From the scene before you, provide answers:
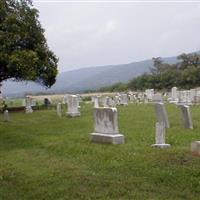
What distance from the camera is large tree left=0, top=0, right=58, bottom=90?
24938 millimetres

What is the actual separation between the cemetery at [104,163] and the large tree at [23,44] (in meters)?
6.47

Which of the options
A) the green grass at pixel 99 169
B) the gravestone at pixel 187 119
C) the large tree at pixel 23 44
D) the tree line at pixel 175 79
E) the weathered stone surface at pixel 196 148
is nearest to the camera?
the green grass at pixel 99 169

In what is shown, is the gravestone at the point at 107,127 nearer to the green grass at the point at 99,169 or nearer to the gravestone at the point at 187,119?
the green grass at the point at 99,169

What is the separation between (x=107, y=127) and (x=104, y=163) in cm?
402

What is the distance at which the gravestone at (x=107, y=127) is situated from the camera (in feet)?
50.9

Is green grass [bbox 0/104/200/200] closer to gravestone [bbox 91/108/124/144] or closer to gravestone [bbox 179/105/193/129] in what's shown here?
gravestone [bbox 91/108/124/144]

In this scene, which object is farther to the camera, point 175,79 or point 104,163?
point 175,79

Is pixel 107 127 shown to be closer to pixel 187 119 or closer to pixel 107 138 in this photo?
pixel 107 138

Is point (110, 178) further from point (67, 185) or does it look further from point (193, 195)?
Answer: point (193, 195)

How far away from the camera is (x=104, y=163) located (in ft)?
39.5

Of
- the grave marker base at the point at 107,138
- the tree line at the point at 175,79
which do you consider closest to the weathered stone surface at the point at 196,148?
the grave marker base at the point at 107,138

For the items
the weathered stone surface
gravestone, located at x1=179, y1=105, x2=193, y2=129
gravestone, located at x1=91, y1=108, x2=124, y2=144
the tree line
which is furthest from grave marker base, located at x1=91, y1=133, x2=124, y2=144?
the tree line

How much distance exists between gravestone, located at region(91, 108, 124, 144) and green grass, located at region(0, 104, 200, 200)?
0.34 m

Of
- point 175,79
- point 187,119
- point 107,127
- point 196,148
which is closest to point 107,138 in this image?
point 107,127
